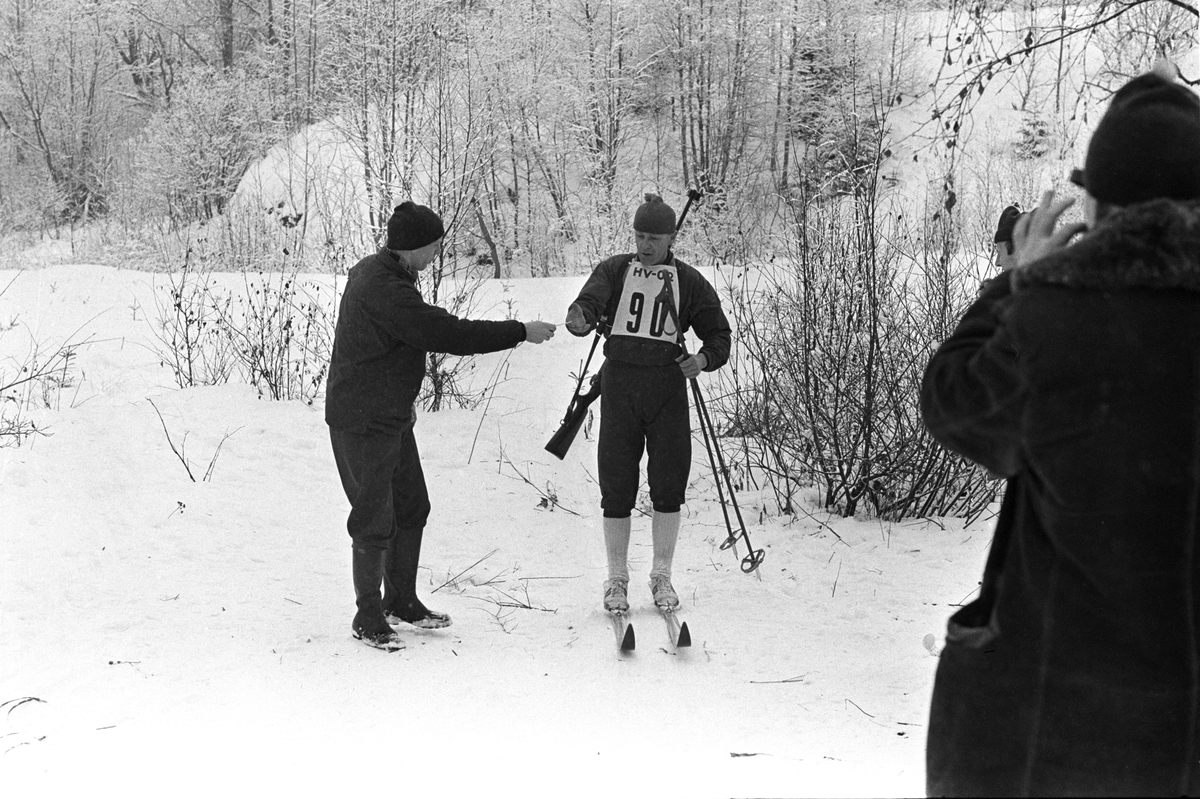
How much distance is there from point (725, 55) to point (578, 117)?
5.40 meters

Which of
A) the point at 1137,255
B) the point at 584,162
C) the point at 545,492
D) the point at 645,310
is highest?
the point at 584,162

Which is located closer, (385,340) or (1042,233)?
(1042,233)

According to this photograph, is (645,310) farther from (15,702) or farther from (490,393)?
(490,393)

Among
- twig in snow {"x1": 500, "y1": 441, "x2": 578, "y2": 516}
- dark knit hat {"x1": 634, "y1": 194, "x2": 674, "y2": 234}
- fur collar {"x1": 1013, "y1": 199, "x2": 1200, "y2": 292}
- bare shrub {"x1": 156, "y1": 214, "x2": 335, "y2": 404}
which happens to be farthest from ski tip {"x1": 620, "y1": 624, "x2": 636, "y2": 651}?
bare shrub {"x1": 156, "y1": 214, "x2": 335, "y2": 404}

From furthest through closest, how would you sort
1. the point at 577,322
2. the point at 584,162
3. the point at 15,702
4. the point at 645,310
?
the point at 584,162
the point at 645,310
the point at 577,322
the point at 15,702

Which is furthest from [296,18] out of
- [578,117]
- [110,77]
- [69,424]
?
[69,424]

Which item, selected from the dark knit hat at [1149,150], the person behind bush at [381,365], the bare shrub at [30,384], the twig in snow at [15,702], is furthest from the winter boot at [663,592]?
the bare shrub at [30,384]

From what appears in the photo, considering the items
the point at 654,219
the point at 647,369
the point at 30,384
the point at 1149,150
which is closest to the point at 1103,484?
the point at 1149,150

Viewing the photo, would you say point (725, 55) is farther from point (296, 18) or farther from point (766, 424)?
point (766, 424)

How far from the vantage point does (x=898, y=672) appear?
4.80m

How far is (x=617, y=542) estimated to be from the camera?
5465 mm

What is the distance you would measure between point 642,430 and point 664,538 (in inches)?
23.0

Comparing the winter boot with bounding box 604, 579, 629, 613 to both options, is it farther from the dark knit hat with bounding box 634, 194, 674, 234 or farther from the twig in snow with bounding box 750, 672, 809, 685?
the dark knit hat with bounding box 634, 194, 674, 234

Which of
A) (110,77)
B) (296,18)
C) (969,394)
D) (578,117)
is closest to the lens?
(969,394)
